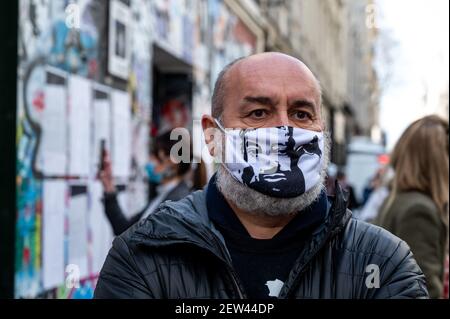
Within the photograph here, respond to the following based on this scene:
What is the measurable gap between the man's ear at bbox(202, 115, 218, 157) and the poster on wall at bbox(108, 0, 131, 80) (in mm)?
4949

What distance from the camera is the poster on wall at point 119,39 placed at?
23.4ft

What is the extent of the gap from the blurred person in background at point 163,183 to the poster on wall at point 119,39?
72.7 inches

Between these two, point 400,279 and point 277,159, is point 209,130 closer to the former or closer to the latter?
point 277,159

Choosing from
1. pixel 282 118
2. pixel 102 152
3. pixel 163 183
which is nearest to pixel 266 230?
pixel 282 118

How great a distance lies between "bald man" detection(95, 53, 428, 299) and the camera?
192 cm

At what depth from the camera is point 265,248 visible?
200cm

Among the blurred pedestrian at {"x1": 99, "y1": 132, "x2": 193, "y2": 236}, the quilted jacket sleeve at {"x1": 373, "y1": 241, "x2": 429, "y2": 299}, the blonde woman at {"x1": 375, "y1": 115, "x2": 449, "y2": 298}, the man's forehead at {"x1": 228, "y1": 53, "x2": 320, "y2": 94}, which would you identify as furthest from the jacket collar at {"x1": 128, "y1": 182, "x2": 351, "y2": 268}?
the blurred pedestrian at {"x1": 99, "y1": 132, "x2": 193, "y2": 236}

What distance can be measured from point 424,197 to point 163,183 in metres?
1.76

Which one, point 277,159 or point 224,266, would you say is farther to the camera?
point 277,159

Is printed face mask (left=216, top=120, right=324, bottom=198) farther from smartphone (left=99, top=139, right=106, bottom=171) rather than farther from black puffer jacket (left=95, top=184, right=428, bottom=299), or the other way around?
smartphone (left=99, top=139, right=106, bottom=171)

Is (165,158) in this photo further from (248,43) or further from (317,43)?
(317,43)

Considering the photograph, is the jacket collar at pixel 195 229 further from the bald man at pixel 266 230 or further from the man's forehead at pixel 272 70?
the man's forehead at pixel 272 70

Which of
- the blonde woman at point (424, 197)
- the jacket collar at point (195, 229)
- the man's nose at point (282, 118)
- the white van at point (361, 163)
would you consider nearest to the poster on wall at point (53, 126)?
the blonde woman at point (424, 197)
